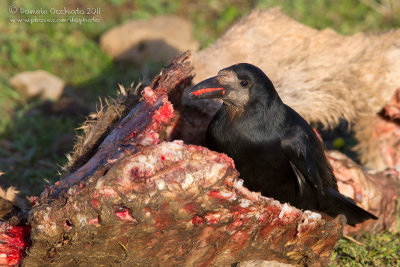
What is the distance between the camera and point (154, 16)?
28.5 feet

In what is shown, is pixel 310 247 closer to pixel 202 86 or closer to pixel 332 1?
pixel 202 86

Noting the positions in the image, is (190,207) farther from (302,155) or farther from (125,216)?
(302,155)

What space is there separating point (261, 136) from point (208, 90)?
46 centimetres

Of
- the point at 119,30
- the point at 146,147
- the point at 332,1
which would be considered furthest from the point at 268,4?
the point at 146,147

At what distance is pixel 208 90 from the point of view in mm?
3648

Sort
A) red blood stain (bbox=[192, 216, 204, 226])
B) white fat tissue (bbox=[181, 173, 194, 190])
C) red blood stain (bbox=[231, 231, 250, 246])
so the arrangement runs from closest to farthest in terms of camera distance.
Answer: white fat tissue (bbox=[181, 173, 194, 190]), red blood stain (bbox=[192, 216, 204, 226]), red blood stain (bbox=[231, 231, 250, 246])

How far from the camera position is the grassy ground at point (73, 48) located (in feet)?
19.4

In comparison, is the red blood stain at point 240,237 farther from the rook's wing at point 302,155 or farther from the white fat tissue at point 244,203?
the rook's wing at point 302,155

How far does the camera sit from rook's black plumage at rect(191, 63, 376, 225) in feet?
12.2

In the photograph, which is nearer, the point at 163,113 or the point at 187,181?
the point at 187,181

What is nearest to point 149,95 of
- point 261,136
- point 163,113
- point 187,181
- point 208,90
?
point 163,113

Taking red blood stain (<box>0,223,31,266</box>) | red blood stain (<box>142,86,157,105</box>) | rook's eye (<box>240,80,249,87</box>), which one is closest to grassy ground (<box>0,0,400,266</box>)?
red blood stain (<box>0,223,31,266</box>)

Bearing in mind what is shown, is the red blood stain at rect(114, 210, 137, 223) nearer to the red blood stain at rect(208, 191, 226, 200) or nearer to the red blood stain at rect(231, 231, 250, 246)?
the red blood stain at rect(208, 191, 226, 200)

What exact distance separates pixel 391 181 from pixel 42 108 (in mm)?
4044
